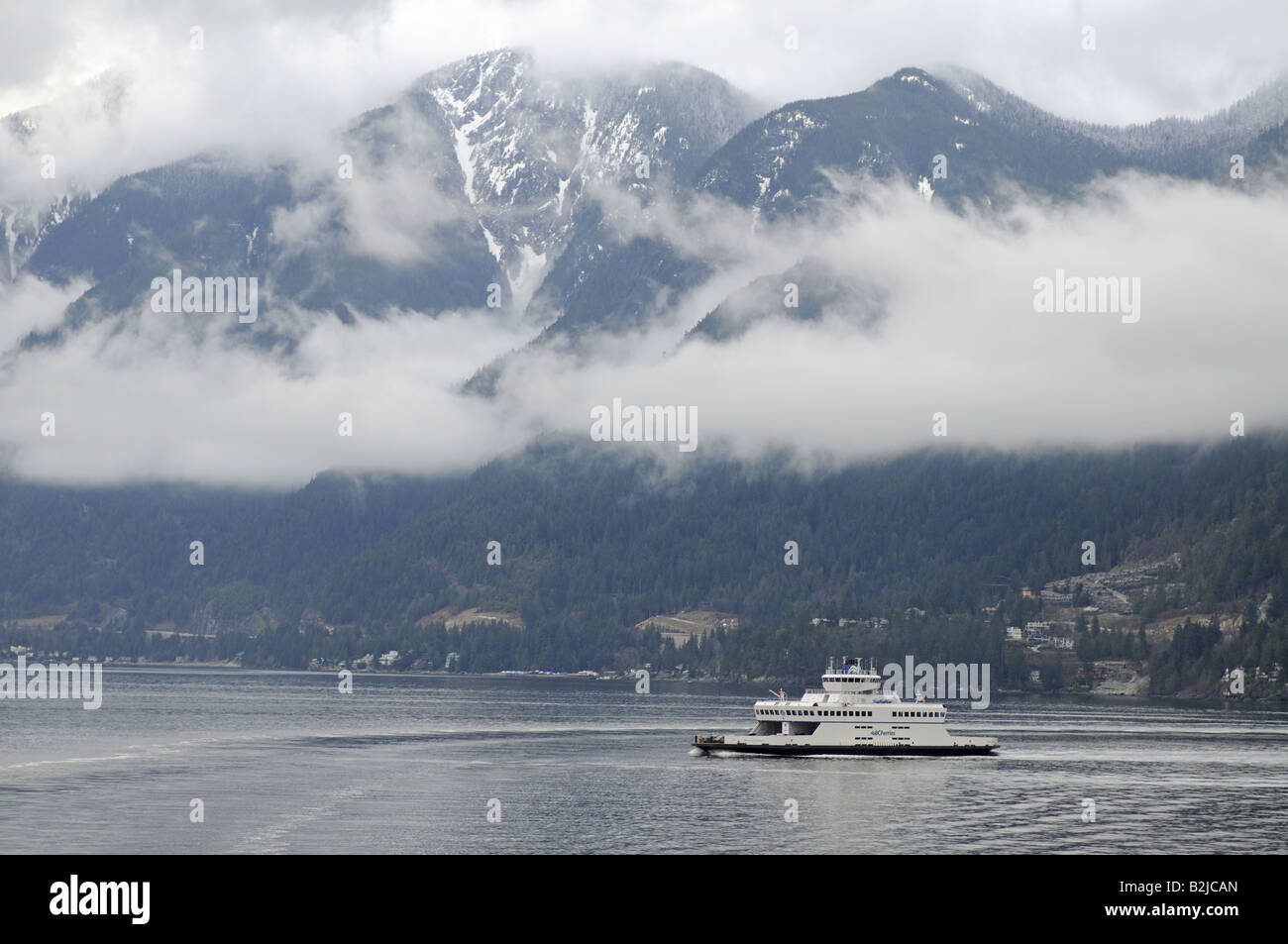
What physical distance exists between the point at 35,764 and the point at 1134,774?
113841 millimetres

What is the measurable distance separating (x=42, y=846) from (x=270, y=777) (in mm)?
51492

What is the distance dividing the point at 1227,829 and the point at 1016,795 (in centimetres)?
2725

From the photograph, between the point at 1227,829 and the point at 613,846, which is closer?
the point at 613,846
